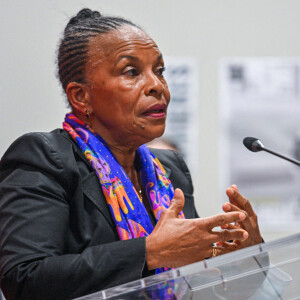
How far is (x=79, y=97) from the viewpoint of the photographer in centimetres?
168

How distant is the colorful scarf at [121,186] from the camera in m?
1.54

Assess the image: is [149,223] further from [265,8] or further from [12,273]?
[265,8]

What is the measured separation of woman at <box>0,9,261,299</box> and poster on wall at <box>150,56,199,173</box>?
3.85 feet

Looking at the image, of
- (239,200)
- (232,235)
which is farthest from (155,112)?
(232,235)

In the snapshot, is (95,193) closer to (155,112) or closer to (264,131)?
(155,112)

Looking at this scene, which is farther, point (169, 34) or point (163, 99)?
point (169, 34)

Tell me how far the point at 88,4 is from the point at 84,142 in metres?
1.41

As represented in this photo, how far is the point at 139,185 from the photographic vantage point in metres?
1.76

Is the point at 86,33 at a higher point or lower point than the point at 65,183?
higher

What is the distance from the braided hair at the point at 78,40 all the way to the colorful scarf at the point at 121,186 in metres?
0.14

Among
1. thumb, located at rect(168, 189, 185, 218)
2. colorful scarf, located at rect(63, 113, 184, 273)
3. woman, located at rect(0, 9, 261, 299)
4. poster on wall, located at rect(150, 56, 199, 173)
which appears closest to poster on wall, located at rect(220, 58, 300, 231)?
poster on wall, located at rect(150, 56, 199, 173)

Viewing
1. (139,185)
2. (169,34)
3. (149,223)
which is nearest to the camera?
(149,223)

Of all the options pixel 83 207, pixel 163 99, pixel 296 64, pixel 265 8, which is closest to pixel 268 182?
pixel 296 64

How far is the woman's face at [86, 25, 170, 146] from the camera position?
1.60m
